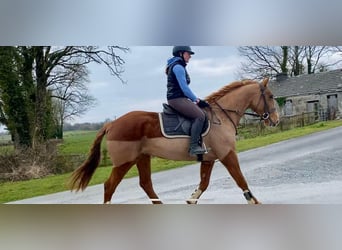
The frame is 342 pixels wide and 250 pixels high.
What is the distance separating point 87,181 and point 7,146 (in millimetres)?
622

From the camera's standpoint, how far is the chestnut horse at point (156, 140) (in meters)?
3.08

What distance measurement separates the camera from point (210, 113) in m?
3.10

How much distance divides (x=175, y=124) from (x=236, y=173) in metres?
0.52

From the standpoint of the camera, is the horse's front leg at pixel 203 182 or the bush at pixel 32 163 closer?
the horse's front leg at pixel 203 182

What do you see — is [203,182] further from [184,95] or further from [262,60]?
[262,60]

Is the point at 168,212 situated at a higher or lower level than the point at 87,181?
lower

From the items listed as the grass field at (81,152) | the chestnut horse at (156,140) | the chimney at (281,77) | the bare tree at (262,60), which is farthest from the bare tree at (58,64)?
the chimney at (281,77)

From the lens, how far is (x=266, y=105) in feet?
10.3

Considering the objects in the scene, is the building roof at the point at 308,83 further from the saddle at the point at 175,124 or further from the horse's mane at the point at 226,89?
the saddle at the point at 175,124

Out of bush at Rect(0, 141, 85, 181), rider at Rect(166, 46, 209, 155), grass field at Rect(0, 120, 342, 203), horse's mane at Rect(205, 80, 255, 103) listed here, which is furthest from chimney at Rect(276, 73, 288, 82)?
bush at Rect(0, 141, 85, 181)

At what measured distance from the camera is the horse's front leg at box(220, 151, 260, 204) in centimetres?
302

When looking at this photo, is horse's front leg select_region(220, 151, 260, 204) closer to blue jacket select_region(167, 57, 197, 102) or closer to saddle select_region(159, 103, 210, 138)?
saddle select_region(159, 103, 210, 138)
